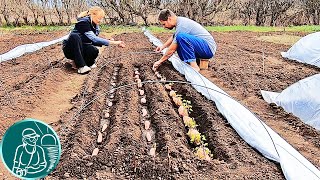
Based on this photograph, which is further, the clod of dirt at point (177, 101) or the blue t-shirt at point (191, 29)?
the blue t-shirt at point (191, 29)

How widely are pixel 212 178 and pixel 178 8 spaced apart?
865 inches

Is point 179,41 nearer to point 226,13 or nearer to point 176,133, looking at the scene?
point 176,133

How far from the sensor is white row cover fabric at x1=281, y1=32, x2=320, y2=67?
8336 millimetres

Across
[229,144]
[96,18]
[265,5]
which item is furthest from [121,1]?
[229,144]

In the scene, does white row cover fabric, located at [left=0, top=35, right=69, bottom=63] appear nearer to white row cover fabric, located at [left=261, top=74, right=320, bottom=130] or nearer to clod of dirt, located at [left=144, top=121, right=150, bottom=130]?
clod of dirt, located at [left=144, top=121, right=150, bottom=130]

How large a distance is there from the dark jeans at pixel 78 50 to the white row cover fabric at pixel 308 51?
4454 millimetres

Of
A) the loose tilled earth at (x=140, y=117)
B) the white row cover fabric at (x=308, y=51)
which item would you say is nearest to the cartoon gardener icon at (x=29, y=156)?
the loose tilled earth at (x=140, y=117)

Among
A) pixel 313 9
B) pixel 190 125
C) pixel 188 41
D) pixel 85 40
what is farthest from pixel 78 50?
pixel 313 9

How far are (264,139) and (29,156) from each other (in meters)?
2.16

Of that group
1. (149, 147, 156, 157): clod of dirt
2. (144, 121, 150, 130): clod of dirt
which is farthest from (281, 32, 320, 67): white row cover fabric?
(149, 147, 156, 157): clod of dirt

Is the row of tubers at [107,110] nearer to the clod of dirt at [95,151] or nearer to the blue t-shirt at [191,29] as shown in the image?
the clod of dirt at [95,151]

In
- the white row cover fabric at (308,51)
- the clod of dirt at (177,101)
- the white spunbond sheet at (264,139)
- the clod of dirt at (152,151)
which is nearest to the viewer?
the white spunbond sheet at (264,139)

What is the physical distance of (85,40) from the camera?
22.3 feet

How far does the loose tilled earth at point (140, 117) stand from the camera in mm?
3152
